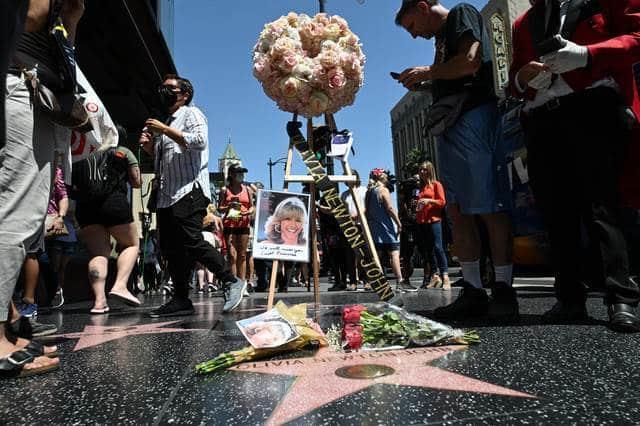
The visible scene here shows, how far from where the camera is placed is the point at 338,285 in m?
7.77

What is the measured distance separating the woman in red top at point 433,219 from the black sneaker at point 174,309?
3854 mm

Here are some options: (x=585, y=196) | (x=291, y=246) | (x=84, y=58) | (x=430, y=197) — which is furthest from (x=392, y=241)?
(x=84, y=58)

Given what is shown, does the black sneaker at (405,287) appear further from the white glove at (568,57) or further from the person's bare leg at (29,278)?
the person's bare leg at (29,278)

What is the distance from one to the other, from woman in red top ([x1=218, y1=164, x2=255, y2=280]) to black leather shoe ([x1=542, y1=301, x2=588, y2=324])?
483cm

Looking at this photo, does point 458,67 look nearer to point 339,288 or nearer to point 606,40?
point 606,40

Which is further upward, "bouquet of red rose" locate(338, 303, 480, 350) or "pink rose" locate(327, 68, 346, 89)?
"pink rose" locate(327, 68, 346, 89)

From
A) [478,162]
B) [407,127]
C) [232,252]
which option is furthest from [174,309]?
[407,127]

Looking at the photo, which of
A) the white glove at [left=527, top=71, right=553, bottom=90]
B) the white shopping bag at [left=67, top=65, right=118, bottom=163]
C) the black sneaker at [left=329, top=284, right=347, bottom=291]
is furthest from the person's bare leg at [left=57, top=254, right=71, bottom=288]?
the white glove at [left=527, top=71, right=553, bottom=90]

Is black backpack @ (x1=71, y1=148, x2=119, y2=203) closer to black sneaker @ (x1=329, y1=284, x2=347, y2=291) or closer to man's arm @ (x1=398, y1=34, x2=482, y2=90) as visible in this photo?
man's arm @ (x1=398, y1=34, x2=482, y2=90)

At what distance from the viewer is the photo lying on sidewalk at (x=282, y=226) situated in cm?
287

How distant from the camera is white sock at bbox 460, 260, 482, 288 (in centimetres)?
270

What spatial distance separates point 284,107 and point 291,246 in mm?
995

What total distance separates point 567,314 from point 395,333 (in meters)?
1.10

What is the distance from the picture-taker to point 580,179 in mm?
2229
